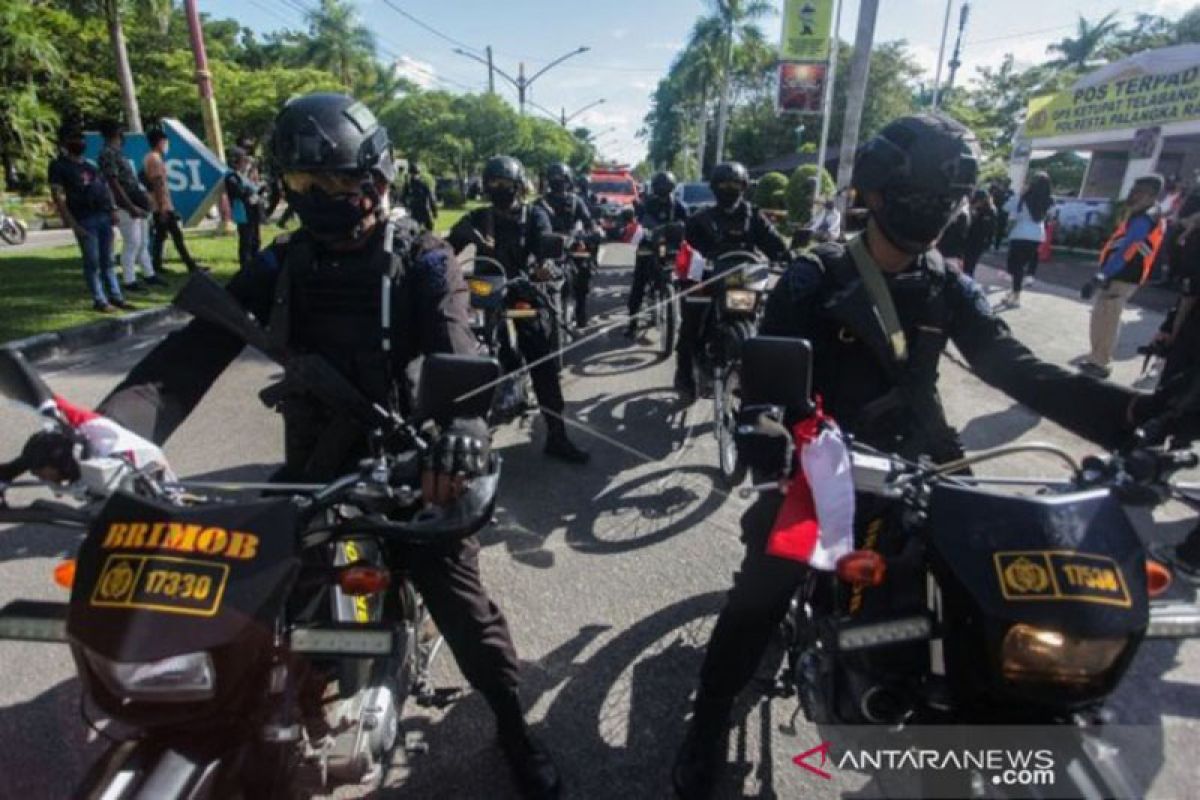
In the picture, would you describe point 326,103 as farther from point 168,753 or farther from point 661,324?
point 661,324

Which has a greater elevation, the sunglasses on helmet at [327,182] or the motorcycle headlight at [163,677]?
the sunglasses on helmet at [327,182]

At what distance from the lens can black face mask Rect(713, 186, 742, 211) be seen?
18.6ft

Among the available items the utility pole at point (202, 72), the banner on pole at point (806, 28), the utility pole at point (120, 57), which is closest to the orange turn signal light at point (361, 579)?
the utility pole at point (202, 72)

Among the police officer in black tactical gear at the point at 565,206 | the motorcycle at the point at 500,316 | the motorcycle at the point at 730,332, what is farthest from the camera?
the police officer in black tactical gear at the point at 565,206

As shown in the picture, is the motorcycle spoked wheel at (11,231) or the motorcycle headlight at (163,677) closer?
the motorcycle headlight at (163,677)

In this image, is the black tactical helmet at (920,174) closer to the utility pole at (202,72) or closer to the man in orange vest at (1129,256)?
the man in orange vest at (1129,256)

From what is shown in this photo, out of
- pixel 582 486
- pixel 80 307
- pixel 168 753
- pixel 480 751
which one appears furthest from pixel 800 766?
pixel 80 307

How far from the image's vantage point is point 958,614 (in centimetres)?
135

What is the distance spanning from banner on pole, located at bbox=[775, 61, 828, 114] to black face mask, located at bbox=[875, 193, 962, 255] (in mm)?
15131

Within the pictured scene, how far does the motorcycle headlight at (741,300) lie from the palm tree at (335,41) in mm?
50592

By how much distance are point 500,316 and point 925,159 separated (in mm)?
3511

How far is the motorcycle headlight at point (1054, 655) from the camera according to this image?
1246 millimetres

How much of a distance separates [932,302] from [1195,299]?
10.3 feet

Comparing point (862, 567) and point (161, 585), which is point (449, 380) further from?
point (862, 567)
